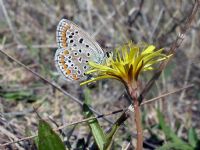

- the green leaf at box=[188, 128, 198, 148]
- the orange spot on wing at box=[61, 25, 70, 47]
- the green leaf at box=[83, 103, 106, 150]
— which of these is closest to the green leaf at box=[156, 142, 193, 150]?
the green leaf at box=[188, 128, 198, 148]

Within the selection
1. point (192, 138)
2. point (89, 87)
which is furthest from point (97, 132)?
point (89, 87)

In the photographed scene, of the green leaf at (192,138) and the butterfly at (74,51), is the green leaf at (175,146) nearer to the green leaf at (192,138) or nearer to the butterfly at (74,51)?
the green leaf at (192,138)

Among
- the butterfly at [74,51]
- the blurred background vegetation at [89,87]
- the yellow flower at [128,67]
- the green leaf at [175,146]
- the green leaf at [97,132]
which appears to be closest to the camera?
the yellow flower at [128,67]

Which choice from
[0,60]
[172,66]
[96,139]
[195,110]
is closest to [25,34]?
[0,60]

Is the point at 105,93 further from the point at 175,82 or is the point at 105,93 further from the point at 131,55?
the point at 131,55

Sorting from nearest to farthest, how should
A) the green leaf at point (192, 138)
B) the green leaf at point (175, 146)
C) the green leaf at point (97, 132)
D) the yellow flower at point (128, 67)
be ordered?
the yellow flower at point (128, 67)
the green leaf at point (97, 132)
the green leaf at point (175, 146)
the green leaf at point (192, 138)

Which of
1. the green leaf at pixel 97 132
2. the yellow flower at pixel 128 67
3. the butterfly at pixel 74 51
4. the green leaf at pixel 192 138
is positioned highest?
the butterfly at pixel 74 51

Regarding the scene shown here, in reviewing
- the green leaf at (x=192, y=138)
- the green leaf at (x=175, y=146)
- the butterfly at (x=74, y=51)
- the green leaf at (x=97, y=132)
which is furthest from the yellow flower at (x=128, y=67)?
the green leaf at (x=192, y=138)

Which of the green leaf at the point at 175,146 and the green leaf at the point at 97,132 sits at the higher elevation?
the green leaf at the point at 97,132
